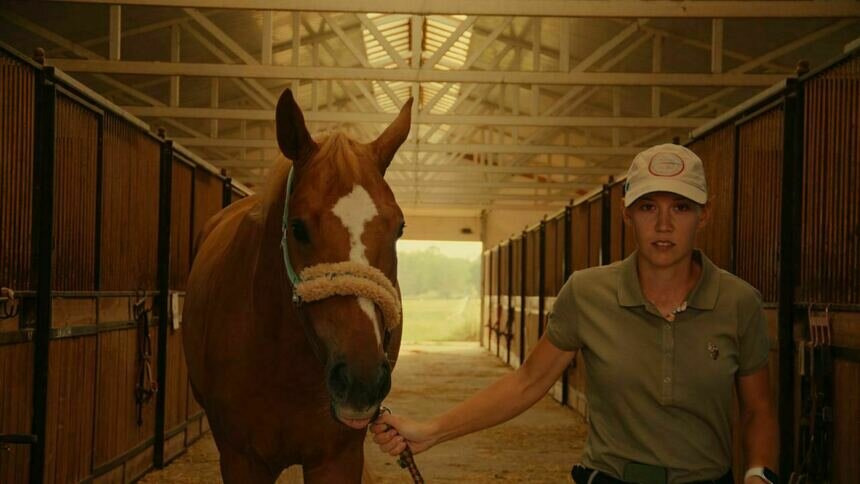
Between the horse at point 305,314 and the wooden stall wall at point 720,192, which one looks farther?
the wooden stall wall at point 720,192

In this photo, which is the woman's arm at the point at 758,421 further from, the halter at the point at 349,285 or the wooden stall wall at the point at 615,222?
the wooden stall wall at the point at 615,222

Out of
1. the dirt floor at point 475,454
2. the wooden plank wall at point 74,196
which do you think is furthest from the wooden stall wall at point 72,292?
the dirt floor at point 475,454

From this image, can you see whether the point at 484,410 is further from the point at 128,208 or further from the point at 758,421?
the point at 128,208

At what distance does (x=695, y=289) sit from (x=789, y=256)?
1858mm

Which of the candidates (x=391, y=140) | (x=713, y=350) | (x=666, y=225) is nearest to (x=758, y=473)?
(x=713, y=350)

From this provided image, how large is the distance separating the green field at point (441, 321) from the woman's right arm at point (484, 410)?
21.8 meters

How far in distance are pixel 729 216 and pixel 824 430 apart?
4.74 feet

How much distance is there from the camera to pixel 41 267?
330 cm

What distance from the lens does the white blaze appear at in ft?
6.80

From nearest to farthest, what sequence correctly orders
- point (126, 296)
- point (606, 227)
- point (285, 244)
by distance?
point (285, 244)
point (126, 296)
point (606, 227)

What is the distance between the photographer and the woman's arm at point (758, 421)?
174 centimetres

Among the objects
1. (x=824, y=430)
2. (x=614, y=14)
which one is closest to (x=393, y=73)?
→ (x=614, y=14)

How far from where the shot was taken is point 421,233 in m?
24.0

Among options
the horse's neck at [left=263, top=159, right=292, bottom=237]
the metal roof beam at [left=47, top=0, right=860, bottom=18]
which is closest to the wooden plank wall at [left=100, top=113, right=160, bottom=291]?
the metal roof beam at [left=47, top=0, right=860, bottom=18]
